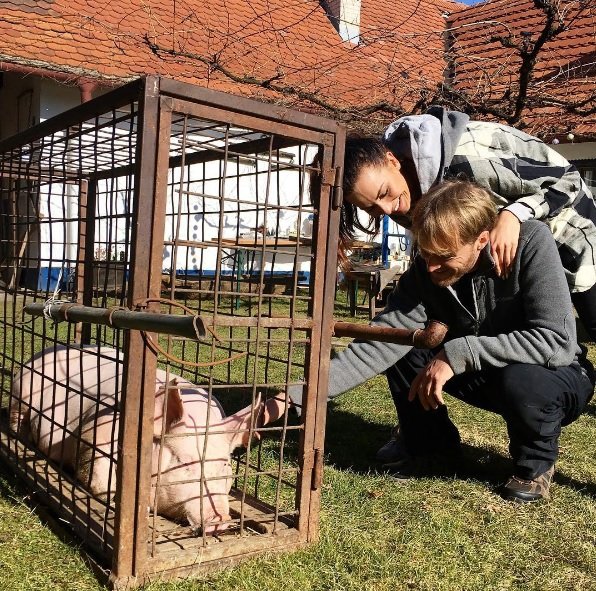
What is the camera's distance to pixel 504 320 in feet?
10.00

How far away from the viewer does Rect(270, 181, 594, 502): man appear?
2730 millimetres

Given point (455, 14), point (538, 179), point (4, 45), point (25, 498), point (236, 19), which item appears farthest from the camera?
point (455, 14)

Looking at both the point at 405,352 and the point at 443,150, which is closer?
the point at 443,150

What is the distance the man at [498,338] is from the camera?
107 inches

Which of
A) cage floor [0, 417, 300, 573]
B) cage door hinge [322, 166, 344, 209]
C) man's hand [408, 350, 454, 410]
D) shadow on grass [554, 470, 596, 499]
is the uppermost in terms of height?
cage door hinge [322, 166, 344, 209]

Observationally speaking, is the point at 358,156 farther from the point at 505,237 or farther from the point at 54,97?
the point at 54,97

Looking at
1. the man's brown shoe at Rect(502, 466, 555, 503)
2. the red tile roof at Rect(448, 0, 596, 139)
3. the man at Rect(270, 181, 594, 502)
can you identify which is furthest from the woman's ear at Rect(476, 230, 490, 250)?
the red tile roof at Rect(448, 0, 596, 139)

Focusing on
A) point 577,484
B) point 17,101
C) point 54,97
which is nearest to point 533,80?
point 577,484

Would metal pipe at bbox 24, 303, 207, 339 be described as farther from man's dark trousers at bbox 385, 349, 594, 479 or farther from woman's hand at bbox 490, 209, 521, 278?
man's dark trousers at bbox 385, 349, 594, 479

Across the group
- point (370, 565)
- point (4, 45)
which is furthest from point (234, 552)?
point (4, 45)

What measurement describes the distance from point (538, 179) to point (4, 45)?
8.58m

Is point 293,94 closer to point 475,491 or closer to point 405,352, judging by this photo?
point 405,352

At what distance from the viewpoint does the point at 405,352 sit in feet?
10.5

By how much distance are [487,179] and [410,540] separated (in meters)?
1.42
